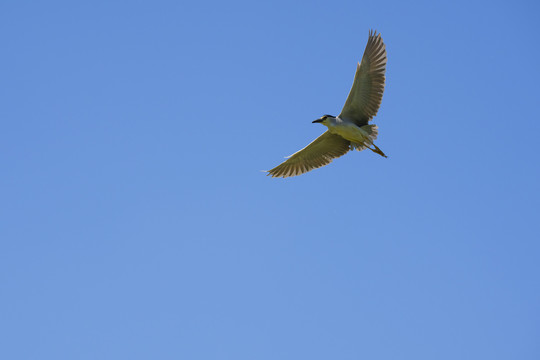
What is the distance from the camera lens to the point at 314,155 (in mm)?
18844

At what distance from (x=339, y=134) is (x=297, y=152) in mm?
1574

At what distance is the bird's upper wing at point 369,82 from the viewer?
16531mm

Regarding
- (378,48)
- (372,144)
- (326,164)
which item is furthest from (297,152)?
(378,48)

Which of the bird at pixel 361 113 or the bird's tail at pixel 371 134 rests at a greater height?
the bird at pixel 361 113

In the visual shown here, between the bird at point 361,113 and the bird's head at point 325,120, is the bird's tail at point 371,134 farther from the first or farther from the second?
the bird's head at point 325,120

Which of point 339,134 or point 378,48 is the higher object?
point 378,48

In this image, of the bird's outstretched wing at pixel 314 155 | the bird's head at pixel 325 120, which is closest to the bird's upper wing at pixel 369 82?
the bird's head at pixel 325 120

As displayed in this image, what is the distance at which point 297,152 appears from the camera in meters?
18.5

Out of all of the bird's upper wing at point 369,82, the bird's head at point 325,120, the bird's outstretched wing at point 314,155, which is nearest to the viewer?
the bird's upper wing at point 369,82

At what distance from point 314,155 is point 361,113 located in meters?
2.29

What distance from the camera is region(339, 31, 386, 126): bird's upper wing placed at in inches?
651

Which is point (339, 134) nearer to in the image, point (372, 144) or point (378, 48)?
point (372, 144)

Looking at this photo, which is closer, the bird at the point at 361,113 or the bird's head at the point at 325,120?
the bird at the point at 361,113

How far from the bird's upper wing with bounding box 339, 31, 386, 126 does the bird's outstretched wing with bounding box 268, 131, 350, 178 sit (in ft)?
4.17
